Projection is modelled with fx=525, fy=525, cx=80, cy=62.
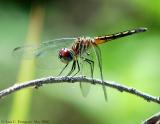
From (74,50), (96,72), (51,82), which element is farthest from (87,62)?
(96,72)

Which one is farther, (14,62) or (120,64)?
(14,62)

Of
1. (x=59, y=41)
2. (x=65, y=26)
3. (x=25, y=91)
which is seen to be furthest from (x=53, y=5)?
(x=59, y=41)

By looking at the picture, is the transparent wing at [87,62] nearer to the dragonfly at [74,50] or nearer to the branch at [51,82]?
the dragonfly at [74,50]

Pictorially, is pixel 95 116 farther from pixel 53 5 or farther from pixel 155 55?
pixel 53 5

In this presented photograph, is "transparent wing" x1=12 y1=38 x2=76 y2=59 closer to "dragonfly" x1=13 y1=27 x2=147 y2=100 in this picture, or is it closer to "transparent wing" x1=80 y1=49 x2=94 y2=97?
"dragonfly" x1=13 y1=27 x2=147 y2=100

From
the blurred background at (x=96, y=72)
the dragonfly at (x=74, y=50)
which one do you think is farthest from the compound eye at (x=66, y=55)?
the blurred background at (x=96, y=72)

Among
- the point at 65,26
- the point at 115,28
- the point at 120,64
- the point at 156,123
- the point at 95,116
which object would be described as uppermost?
the point at 65,26

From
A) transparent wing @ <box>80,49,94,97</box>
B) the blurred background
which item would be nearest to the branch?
transparent wing @ <box>80,49,94,97</box>
